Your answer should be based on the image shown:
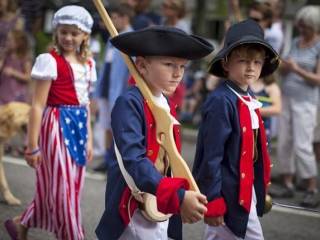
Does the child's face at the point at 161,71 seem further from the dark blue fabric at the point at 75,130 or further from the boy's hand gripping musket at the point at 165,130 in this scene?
the dark blue fabric at the point at 75,130

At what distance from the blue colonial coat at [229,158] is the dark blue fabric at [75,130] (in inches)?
42.0

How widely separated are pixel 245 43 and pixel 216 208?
34.7 inches

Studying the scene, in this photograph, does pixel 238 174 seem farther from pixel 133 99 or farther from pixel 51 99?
pixel 51 99

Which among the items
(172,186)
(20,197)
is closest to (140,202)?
(172,186)

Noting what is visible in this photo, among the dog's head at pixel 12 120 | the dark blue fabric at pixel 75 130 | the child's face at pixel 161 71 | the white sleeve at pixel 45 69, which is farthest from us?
the dog's head at pixel 12 120

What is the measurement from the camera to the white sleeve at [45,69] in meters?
4.31

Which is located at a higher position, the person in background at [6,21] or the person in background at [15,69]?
the person in background at [6,21]

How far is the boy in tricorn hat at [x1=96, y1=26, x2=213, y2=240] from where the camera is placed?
291 centimetres

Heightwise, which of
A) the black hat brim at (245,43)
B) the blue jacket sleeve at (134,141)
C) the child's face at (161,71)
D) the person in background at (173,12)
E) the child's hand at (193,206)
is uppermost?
the person in background at (173,12)

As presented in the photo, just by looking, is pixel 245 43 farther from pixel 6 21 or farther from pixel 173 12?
pixel 6 21

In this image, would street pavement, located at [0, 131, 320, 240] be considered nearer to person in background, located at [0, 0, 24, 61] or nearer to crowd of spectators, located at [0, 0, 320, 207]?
crowd of spectators, located at [0, 0, 320, 207]

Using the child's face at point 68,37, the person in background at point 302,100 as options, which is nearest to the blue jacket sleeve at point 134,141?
the child's face at point 68,37

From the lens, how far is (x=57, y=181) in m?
4.41

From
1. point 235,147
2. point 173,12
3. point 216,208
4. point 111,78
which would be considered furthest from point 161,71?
point 173,12
